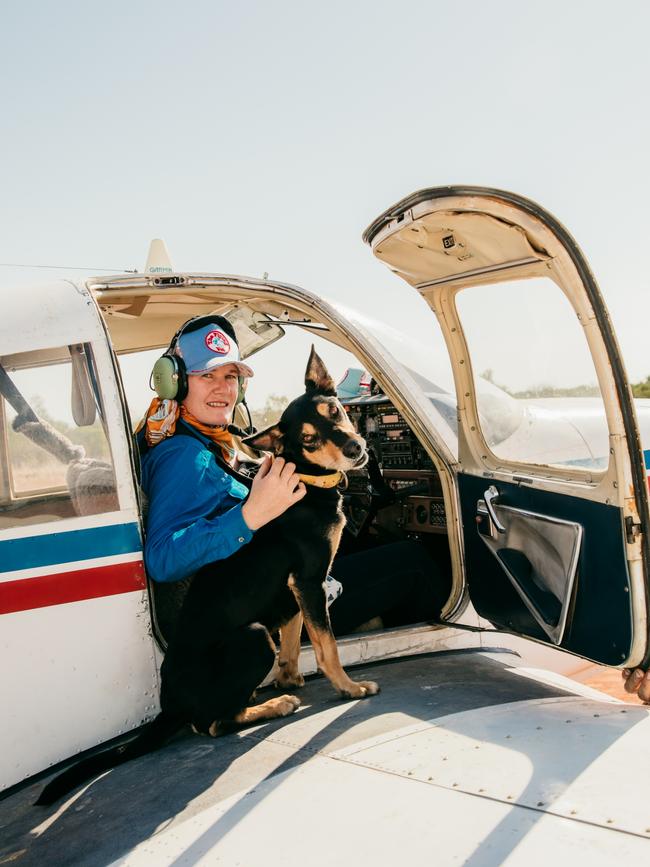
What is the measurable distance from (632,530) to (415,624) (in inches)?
63.8

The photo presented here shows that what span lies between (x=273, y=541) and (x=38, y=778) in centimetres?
126

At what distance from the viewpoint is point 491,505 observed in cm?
362

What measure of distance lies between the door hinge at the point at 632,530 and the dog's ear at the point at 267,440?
1.50 m

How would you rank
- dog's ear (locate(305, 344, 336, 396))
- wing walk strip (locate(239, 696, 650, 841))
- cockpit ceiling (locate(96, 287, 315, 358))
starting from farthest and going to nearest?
1. cockpit ceiling (locate(96, 287, 315, 358))
2. dog's ear (locate(305, 344, 336, 396))
3. wing walk strip (locate(239, 696, 650, 841))

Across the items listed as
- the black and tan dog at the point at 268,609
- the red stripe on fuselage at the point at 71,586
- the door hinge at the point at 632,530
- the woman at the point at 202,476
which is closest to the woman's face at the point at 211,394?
the woman at the point at 202,476

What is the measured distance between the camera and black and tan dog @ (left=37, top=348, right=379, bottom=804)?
2.78 metres

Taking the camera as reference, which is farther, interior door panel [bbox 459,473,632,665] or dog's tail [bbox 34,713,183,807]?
interior door panel [bbox 459,473,632,665]

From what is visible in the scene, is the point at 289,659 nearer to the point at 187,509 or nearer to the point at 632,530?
the point at 187,509

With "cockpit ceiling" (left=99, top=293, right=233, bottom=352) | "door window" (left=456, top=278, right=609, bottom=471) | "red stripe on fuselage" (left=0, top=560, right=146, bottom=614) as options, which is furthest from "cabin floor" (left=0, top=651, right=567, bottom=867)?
"cockpit ceiling" (left=99, top=293, right=233, bottom=352)

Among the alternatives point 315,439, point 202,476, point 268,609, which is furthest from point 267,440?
point 268,609

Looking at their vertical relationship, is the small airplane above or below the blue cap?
below

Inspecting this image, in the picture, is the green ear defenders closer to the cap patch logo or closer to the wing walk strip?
the cap patch logo

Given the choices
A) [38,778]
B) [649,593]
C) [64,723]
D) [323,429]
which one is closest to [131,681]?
[64,723]

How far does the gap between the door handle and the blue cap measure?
4.77 feet
